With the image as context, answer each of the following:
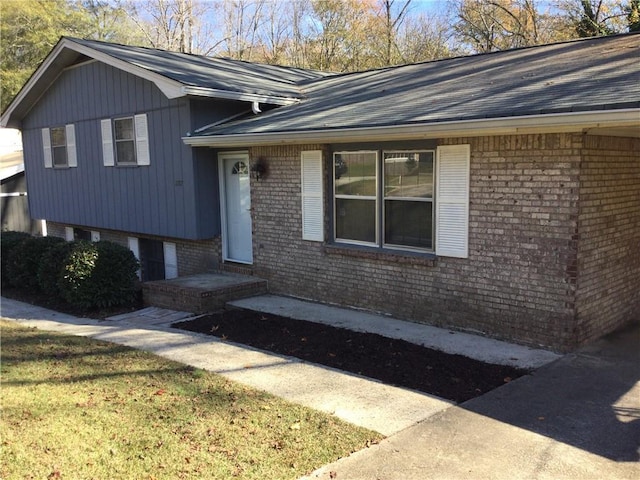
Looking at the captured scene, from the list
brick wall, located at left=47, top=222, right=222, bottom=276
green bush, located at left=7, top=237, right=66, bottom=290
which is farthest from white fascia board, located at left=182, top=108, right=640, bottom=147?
green bush, located at left=7, top=237, right=66, bottom=290

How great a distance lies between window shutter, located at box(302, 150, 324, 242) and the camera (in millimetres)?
8820

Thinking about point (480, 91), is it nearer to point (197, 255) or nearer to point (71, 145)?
point (197, 255)

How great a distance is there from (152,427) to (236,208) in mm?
6417

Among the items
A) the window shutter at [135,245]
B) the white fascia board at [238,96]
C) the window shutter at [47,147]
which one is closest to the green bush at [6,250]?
the window shutter at [135,245]

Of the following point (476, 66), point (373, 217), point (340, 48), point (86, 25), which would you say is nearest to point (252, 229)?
point (373, 217)

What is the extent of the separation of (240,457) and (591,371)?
377 centimetres

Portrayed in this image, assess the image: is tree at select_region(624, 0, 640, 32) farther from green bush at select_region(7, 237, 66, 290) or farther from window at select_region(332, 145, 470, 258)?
green bush at select_region(7, 237, 66, 290)

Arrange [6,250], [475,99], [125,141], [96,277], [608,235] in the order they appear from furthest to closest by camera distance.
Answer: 1. [125,141]
2. [6,250]
3. [96,277]
4. [475,99]
5. [608,235]

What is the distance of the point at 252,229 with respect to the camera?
33.1ft

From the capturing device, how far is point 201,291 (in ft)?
29.5

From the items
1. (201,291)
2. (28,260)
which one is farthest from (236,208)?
(28,260)

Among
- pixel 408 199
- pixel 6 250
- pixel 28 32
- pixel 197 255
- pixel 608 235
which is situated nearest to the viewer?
pixel 608 235

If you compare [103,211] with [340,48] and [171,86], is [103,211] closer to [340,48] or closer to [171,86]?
[171,86]

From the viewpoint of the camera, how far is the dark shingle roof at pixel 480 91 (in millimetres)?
6043
